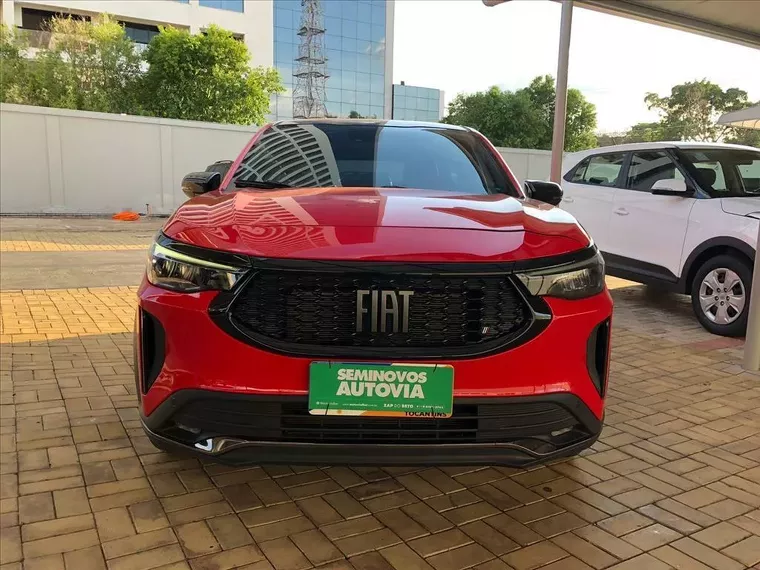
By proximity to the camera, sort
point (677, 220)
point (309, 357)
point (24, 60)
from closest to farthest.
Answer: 1. point (309, 357)
2. point (677, 220)
3. point (24, 60)

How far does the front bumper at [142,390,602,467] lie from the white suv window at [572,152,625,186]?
18.1 feet

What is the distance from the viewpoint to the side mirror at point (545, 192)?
12.1 ft

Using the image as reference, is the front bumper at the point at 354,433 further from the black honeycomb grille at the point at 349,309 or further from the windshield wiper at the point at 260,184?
the windshield wiper at the point at 260,184

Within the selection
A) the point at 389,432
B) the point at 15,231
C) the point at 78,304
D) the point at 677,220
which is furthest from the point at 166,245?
A: the point at 15,231

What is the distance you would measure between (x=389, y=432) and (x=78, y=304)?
5.19 m

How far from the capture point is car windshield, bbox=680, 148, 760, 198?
612 centimetres

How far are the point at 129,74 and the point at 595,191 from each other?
23.9 meters

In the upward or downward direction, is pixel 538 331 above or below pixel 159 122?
below

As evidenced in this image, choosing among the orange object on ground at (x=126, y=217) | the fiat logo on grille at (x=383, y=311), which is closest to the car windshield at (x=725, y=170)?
the fiat logo on grille at (x=383, y=311)

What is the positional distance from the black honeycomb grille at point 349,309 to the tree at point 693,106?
9.68 meters

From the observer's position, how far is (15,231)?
1255 cm

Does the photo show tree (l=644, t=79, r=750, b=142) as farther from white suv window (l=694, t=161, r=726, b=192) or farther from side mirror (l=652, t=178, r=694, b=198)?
side mirror (l=652, t=178, r=694, b=198)

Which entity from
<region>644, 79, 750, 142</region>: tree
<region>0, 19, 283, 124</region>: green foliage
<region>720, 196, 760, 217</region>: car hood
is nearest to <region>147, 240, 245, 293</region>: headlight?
<region>720, 196, 760, 217</region>: car hood

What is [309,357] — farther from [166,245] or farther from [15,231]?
[15,231]
